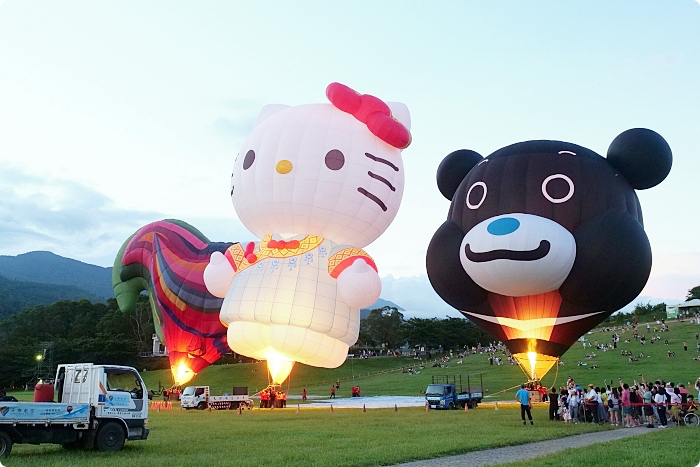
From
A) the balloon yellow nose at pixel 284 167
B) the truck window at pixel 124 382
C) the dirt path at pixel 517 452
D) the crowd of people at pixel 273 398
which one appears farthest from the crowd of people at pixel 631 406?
the truck window at pixel 124 382

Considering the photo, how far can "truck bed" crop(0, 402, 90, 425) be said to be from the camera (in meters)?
7.54

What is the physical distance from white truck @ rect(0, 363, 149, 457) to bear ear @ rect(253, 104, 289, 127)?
28.0 ft

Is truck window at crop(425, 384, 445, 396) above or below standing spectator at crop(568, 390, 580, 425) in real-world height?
above

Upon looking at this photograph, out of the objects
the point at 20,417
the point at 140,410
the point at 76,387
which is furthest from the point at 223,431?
the point at 20,417

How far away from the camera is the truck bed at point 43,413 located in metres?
7.54

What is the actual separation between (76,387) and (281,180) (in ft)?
21.7

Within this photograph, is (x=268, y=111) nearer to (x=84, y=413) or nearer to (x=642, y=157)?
(x=642, y=157)

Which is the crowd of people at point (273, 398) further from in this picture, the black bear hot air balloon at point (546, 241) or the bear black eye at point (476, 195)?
the bear black eye at point (476, 195)

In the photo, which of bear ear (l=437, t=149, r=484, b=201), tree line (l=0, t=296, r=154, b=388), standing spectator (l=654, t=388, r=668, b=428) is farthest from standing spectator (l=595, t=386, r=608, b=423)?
tree line (l=0, t=296, r=154, b=388)

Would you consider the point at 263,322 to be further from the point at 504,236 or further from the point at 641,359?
the point at 641,359

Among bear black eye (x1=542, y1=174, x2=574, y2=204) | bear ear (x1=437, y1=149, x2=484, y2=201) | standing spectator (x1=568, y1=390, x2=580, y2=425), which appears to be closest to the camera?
standing spectator (x1=568, y1=390, x2=580, y2=425)

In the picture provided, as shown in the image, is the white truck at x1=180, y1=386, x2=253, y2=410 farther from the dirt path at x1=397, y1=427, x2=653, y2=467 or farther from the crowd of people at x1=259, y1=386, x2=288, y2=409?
the dirt path at x1=397, y1=427, x2=653, y2=467

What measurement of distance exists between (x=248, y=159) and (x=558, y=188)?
6751 mm

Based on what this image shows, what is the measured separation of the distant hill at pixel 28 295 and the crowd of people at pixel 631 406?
9425 cm
